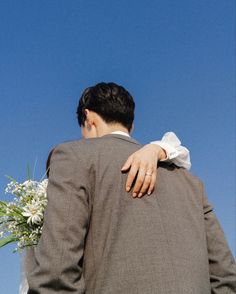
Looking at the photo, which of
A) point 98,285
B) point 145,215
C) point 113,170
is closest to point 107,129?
point 113,170

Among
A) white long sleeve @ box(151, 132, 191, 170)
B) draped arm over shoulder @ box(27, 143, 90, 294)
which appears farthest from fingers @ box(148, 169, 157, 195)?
draped arm over shoulder @ box(27, 143, 90, 294)

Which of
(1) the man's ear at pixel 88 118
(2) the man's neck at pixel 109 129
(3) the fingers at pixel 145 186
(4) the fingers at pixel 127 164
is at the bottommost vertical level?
(3) the fingers at pixel 145 186

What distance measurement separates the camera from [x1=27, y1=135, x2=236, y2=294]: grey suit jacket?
2910 millimetres

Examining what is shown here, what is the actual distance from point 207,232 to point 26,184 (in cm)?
149

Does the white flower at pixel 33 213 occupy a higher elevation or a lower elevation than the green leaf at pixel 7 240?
higher

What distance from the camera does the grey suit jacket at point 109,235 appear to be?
9.55 feet

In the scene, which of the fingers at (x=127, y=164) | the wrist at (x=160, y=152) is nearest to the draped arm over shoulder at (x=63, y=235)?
the fingers at (x=127, y=164)

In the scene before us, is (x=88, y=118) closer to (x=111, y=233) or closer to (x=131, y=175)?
(x=131, y=175)

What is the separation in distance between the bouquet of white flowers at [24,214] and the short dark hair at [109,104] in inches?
26.1

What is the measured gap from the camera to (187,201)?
11.5ft

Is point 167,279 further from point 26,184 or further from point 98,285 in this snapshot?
point 26,184

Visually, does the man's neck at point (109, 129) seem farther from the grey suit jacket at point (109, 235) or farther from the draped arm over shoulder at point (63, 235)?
the draped arm over shoulder at point (63, 235)

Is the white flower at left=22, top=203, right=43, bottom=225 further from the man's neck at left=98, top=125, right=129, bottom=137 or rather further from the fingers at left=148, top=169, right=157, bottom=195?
the fingers at left=148, top=169, right=157, bottom=195

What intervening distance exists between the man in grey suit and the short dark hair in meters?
0.41
